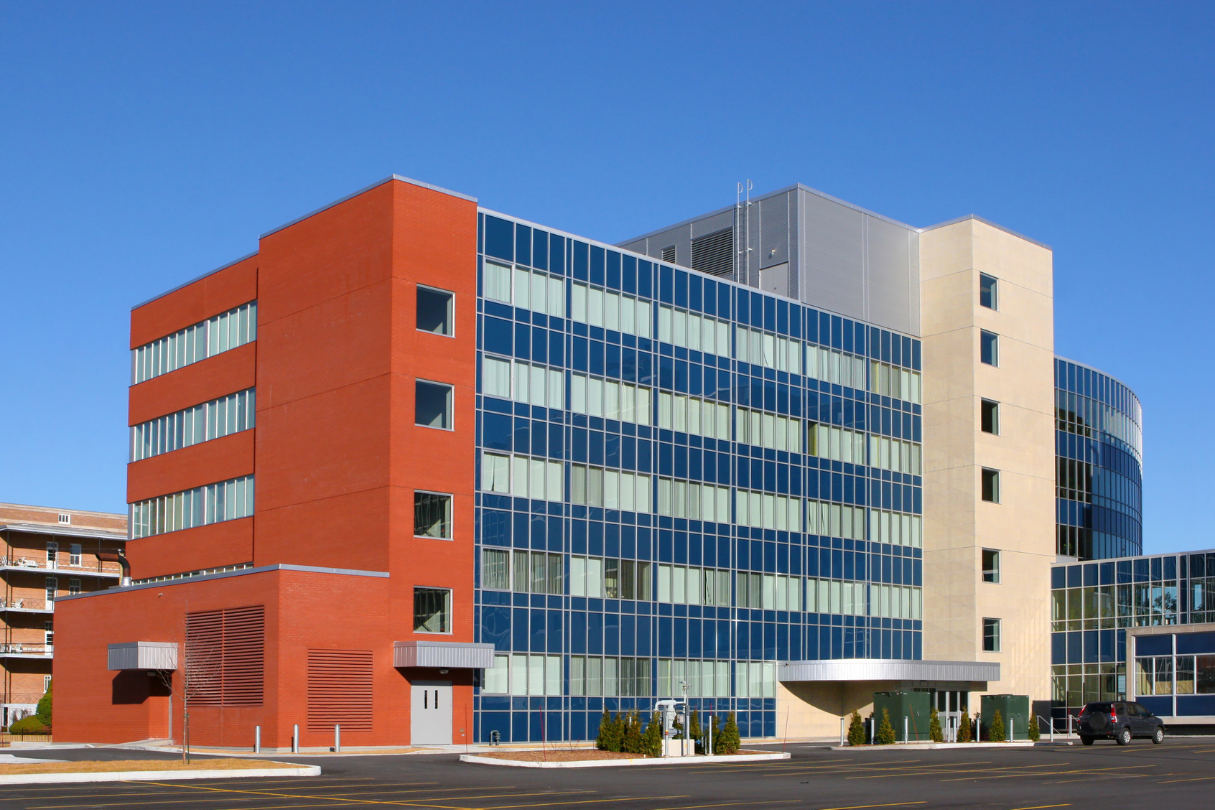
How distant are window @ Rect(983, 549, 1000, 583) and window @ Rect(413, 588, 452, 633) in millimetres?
Answer: 33430

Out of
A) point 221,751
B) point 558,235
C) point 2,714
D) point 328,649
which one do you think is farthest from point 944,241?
point 2,714

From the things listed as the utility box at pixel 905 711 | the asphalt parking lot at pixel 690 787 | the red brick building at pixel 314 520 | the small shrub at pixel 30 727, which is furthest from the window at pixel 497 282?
the small shrub at pixel 30 727

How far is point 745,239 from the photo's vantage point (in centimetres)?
7112

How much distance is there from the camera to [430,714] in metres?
50.4

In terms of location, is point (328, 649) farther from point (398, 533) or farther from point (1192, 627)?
point (1192, 627)

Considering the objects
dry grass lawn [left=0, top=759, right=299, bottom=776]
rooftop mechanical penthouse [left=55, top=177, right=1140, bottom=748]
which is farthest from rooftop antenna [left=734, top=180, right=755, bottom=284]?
dry grass lawn [left=0, top=759, right=299, bottom=776]

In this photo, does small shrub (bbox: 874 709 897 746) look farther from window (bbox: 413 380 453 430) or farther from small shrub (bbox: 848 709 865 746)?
window (bbox: 413 380 453 430)

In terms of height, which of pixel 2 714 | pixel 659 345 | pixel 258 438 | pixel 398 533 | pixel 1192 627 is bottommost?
pixel 2 714

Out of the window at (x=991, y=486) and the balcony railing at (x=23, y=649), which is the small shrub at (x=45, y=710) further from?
the window at (x=991, y=486)

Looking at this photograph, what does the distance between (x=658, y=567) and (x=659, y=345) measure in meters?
10.0

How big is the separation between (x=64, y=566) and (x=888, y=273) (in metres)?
63.0

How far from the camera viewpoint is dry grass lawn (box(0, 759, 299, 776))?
107 ft

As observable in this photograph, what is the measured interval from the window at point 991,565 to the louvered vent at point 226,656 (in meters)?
40.9

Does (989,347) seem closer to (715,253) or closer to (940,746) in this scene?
(715,253)
